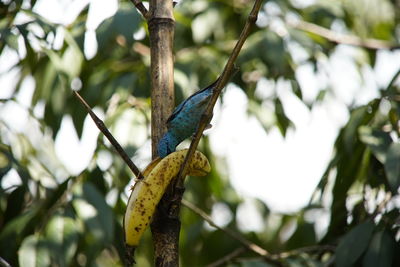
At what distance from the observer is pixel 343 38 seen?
4395mm

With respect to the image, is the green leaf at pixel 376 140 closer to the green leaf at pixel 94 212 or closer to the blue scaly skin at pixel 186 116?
the blue scaly skin at pixel 186 116

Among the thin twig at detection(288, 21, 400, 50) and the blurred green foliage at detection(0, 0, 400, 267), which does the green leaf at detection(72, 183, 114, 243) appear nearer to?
the blurred green foliage at detection(0, 0, 400, 267)

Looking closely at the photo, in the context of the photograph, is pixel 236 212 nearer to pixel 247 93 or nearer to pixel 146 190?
pixel 247 93

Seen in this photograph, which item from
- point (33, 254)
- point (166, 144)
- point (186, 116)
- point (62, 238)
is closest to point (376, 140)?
point (186, 116)

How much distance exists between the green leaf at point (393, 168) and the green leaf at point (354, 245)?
250mm

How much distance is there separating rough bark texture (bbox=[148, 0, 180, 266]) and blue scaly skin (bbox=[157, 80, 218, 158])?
0.29 meters

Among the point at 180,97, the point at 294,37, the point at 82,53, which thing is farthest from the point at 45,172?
the point at 294,37

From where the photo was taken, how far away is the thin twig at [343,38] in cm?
432

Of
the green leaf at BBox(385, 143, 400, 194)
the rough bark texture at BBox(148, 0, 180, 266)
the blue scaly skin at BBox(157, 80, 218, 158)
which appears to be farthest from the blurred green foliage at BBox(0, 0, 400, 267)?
the rough bark texture at BBox(148, 0, 180, 266)

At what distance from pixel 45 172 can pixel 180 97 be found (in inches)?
41.4

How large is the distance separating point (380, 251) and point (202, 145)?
5.75 feet

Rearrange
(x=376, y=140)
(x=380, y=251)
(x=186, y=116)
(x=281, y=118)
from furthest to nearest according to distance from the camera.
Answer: (x=281, y=118)
(x=376, y=140)
(x=380, y=251)
(x=186, y=116)

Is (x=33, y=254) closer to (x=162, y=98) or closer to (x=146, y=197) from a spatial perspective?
(x=146, y=197)

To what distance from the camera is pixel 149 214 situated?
2100 millimetres
